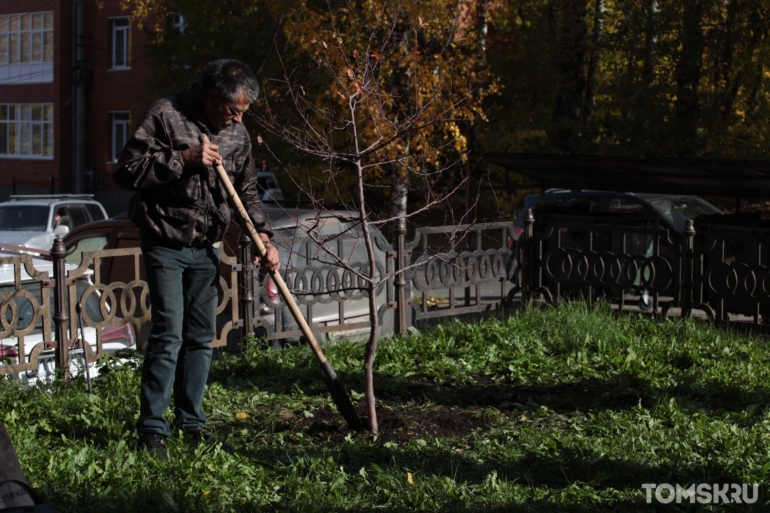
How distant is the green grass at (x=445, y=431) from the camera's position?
156 inches

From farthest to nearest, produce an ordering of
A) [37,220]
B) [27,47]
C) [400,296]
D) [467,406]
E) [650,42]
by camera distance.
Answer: [27,47] < [650,42] < [37,220] < [400,296] < [467,406]

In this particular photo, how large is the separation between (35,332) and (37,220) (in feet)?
36.8

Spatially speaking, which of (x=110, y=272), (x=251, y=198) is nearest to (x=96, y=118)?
(x=110, y=272)

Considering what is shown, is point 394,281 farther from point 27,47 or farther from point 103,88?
point 27,47

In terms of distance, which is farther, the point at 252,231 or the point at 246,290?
the point at 246,290

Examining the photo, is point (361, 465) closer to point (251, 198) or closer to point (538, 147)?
point (251, 198)

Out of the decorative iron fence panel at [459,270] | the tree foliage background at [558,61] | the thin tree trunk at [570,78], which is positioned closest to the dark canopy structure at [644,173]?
the decorative iron fence panel at [459,270]

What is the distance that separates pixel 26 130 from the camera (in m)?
40.3

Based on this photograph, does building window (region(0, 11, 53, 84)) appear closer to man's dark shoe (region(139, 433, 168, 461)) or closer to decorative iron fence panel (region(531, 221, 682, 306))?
decorative iron fence panel (region(531, 221, 682, 306))

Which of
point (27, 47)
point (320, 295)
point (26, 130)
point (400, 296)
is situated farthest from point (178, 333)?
point (26, 130)

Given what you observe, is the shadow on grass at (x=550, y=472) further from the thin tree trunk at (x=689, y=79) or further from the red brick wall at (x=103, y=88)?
the red brick wall at (x=103, y=88)

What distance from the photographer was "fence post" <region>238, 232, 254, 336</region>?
24.2 feet

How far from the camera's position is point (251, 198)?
16.0ft

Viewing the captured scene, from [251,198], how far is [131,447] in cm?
143
